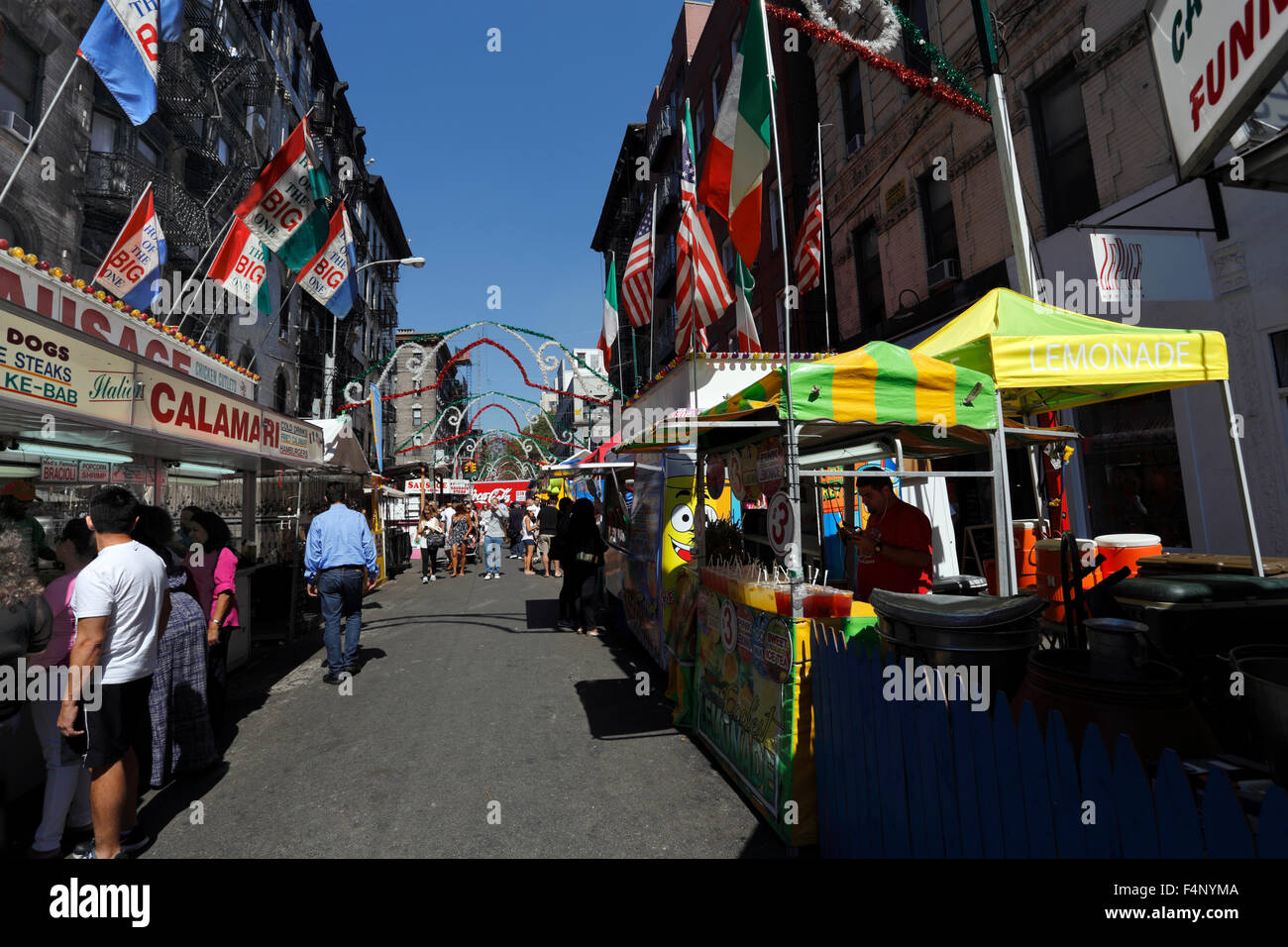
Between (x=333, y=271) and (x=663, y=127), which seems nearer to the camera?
(x=333, y=271)

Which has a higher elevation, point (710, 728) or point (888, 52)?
point (888, 52)

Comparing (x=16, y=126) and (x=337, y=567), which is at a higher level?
(x=16, y=126)

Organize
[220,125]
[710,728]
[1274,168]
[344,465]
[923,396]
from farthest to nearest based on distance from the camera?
[220,125], [344,465], [710,728], [923,396], [1274,168]

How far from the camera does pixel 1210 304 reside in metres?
7.76

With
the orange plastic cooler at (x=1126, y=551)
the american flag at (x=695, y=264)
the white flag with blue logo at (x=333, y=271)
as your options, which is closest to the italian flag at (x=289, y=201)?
the white flag with blue logo at (x=333, y=271)

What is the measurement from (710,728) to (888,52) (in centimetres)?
1495

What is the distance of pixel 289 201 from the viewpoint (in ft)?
30.1

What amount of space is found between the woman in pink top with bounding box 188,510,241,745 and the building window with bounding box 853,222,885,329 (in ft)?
45.5

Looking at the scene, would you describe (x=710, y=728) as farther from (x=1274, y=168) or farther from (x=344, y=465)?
(x=344, y=465)

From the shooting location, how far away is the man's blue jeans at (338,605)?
6895mm

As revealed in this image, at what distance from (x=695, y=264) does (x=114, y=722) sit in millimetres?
7441

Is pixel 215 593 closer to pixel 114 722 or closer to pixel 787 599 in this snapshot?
pixel 114 722

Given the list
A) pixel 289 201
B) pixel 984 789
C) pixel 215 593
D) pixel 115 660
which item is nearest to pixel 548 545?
pixel 289 201
